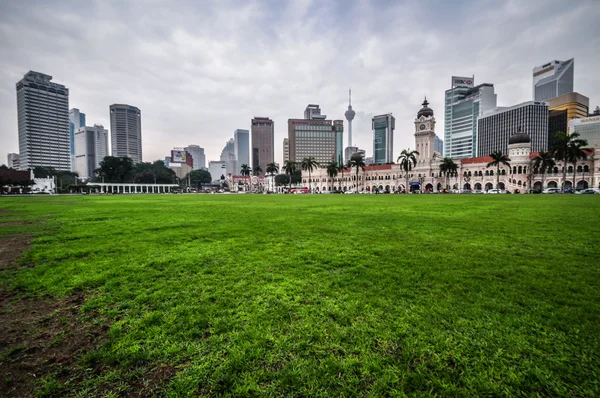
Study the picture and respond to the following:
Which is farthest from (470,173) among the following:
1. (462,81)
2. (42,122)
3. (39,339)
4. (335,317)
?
(42,122)

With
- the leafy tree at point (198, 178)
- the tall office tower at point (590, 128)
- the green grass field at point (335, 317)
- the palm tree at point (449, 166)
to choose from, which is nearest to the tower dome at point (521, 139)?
the palm tree at point (449, 166)

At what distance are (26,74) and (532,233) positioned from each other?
233 meters

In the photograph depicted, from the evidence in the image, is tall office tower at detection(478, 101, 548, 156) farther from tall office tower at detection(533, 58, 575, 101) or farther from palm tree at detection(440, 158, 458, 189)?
palm tree at detection(440, 158, 458, 189)

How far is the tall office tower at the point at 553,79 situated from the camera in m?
176

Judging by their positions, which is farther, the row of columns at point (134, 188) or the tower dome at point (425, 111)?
the row of columns at point (134, 188)

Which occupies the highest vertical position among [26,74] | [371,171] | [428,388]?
[26,74]

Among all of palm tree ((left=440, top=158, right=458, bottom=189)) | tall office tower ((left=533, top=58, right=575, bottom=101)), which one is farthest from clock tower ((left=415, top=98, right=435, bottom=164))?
tall office tower ((left=533, top=58, right=575, bottom=101))

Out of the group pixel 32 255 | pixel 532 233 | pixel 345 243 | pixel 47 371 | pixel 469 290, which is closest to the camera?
pixel 47 371

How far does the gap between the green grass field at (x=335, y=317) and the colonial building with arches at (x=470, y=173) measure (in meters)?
76.7

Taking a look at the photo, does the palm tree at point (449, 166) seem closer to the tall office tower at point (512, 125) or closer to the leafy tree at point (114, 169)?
the tall office tower at point (512, 125)

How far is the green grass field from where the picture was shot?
235cm

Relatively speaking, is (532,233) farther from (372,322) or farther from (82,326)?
(82,326)

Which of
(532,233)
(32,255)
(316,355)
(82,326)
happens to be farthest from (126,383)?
(532,233)

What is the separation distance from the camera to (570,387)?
2.22 meters
